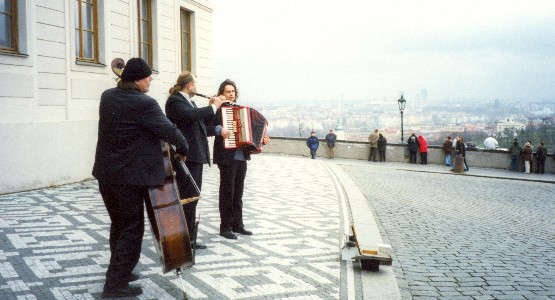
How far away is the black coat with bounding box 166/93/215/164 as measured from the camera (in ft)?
19.0

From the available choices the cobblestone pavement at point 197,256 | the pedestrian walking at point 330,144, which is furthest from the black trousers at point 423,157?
the cobblestone pavement at point 197,256

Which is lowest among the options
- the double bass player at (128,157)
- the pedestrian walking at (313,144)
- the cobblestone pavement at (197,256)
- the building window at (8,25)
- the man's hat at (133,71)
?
the cobblestone pavement at (197,256)

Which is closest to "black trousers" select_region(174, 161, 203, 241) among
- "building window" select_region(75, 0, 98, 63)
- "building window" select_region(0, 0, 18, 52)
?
"building window" select_region(0, 0, 18, 52)

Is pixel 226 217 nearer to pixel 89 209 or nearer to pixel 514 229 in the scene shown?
pixel 89 209

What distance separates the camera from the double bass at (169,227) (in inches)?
169

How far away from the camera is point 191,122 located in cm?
584

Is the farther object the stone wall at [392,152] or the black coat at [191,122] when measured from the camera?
the stone wall at [392,152]

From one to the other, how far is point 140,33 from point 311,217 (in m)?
8.37

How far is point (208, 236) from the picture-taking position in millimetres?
6875

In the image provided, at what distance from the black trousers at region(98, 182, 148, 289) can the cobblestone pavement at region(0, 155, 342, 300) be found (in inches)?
10.9

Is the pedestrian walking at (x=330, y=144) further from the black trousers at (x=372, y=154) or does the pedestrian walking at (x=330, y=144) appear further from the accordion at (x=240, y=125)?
the accordion at (x=240, y=125)

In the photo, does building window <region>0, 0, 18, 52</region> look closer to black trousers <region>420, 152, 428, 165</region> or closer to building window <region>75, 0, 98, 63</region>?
building window <region>75, 0, 98, 63</region>

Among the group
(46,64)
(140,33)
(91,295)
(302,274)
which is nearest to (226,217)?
(302,274)

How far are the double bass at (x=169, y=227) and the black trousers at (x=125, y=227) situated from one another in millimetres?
110
